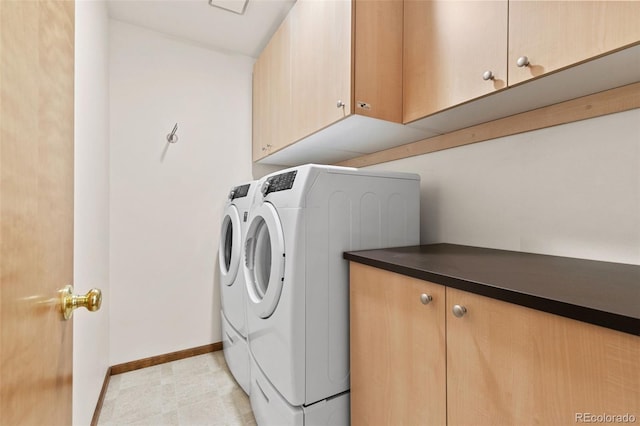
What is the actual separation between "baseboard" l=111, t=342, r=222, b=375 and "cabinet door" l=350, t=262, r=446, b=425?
1.53 metres

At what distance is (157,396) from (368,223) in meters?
1.69

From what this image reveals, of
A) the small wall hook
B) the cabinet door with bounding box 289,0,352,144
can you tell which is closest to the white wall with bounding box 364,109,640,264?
the cabinet door with bounding box 289,0,352,144

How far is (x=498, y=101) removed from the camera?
3.59 ft

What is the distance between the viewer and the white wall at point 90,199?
118 centimetres

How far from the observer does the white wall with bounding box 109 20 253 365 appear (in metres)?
2.06

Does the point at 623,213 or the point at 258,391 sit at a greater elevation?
the point at 623,213

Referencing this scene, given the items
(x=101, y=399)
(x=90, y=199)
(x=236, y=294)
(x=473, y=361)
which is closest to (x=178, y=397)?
(x=101, y=399)

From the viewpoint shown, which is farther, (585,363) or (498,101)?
(498,101)

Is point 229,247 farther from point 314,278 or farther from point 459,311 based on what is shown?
point 459,311

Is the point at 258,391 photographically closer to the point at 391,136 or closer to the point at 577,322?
the point at 577,322

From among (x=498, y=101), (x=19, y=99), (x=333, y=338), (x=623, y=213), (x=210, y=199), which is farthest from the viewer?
(x=210, y=199)

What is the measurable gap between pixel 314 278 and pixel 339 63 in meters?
0.98

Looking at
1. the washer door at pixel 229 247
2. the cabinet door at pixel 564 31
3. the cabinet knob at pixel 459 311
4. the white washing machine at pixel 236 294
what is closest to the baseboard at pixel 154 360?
the white washing machine at pixel 236 294

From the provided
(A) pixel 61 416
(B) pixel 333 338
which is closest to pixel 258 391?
(B) pixel 333 338
